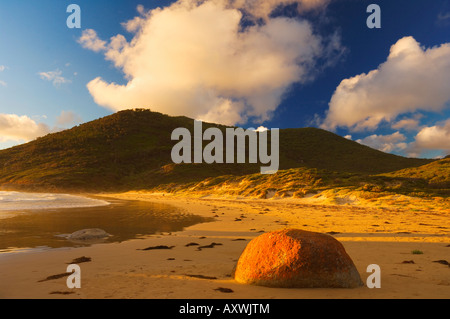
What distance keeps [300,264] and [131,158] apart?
89.4m

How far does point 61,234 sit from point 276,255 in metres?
9.50

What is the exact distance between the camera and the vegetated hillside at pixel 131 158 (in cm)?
6938

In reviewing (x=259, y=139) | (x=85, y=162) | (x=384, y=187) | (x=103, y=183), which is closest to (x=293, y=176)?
(x=384, y=187)

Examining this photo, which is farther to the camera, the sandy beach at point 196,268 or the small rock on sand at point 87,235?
the small rock on sand at point 87,235

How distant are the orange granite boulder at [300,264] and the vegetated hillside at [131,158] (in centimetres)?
5631

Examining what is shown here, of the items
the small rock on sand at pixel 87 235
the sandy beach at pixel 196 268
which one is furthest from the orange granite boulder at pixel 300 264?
the small rock on sand at pixel 87 235

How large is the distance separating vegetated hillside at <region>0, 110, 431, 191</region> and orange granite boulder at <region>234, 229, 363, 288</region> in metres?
56.3

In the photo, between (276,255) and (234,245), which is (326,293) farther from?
(234,245)

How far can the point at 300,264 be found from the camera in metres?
4.48

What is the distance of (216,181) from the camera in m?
48.8

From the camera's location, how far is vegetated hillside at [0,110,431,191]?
69.4m

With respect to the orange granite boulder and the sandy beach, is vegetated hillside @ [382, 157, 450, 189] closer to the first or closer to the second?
the sandy beach

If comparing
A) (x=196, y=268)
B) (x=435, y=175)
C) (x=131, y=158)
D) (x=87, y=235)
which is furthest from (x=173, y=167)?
(x=196, y=268)

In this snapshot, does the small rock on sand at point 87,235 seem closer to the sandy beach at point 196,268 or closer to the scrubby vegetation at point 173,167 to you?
the sandy beach at point 196,268
